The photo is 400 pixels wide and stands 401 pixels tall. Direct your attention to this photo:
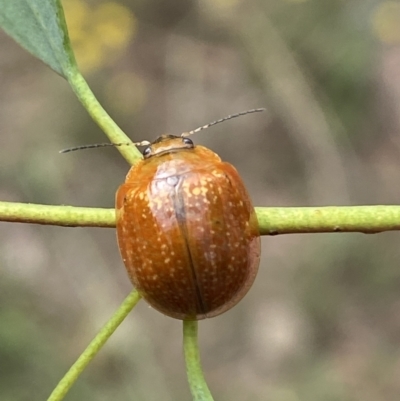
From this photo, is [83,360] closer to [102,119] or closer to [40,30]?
[102,119]

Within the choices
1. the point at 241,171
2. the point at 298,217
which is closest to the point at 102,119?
the point at 298,217

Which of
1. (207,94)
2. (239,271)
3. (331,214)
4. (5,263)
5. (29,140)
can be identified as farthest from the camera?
(207,94)

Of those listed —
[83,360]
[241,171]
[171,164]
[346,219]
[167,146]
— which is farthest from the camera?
[241,171]

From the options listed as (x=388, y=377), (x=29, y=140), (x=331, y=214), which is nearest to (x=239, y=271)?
(x=331, y=214)

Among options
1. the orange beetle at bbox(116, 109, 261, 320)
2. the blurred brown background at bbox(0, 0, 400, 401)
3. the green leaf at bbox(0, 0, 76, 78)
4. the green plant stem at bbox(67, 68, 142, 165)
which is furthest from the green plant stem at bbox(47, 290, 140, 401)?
the blurred brown background at bbox(0, 0, 400, 401)

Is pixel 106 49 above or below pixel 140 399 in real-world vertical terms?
above

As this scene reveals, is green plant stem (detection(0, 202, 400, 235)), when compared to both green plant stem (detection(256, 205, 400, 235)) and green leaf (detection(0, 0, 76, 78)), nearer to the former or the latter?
green plant stem (detection(256, 205, 400, 235))

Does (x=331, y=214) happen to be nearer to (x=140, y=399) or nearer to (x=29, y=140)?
(x=140, y=399)
